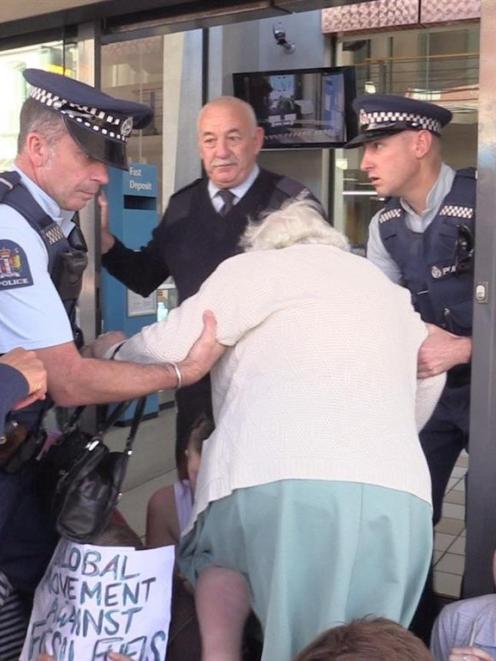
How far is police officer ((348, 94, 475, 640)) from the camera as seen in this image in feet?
8.84

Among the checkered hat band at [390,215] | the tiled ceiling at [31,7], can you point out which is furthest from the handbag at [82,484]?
the tiled ceiling at [31,7]

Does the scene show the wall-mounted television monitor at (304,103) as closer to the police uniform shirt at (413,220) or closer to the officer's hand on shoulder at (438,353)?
the police uniform shirt at (413,220)

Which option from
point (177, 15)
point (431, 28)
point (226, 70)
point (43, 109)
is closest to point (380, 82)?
point (431, 28)

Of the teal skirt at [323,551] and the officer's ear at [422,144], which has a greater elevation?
the officer's ear at [422,144]

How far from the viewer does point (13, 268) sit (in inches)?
82.8

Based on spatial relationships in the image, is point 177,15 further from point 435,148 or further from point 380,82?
point 380,82

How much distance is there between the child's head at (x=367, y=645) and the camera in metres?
1.49

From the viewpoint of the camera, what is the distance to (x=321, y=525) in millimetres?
1889

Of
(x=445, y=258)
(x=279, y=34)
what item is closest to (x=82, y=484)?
(x=445, y=258)

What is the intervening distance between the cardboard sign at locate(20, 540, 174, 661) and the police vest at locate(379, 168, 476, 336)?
1.16 metres

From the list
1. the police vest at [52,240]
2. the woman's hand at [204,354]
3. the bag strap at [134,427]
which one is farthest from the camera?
the bag strap at [134,427]

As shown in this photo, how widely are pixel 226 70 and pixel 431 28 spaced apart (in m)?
1.67

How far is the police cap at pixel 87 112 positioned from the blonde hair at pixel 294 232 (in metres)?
0.49

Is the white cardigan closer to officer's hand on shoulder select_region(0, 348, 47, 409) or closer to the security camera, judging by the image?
officer's hand on shoulder select_region(0, 348, 47, 409)
